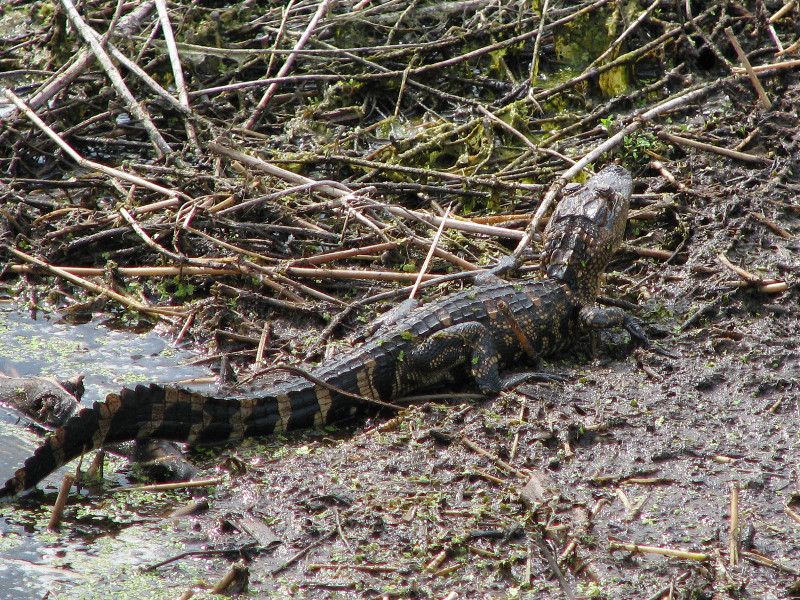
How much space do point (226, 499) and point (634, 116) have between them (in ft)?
14.7

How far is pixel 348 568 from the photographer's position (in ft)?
11.2

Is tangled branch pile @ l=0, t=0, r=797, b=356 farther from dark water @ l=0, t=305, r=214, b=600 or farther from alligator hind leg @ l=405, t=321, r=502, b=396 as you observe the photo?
alligator hind leg @ l=405, t=321, r=502, b=396

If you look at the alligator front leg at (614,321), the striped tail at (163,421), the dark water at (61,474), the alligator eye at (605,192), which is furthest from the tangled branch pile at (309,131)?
the striped tail at (163,421)

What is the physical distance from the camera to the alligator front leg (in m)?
4.94

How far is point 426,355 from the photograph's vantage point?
4660 mm

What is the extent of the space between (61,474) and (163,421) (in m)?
0.57

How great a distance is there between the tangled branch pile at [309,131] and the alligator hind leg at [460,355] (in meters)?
0.79

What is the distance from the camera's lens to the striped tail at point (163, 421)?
12.4ft

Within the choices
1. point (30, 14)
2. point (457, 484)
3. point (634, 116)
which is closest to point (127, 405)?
point (457, 484)

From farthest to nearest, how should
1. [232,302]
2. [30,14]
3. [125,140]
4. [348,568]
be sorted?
1. [30,14]
2. [125,140]
3. [232,302]
4. [348,568]

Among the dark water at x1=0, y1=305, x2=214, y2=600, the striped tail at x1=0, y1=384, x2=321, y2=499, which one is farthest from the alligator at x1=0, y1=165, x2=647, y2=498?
the dark water at x1=0, y1=305, x2=214, y2=600

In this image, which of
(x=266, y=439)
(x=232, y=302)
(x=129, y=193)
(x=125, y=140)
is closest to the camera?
(x=266, y=439)

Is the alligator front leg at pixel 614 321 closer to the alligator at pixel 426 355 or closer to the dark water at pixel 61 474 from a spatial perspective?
the alligator at pixel 426 355

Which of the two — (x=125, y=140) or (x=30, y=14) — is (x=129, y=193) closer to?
(x=125, y=140)
